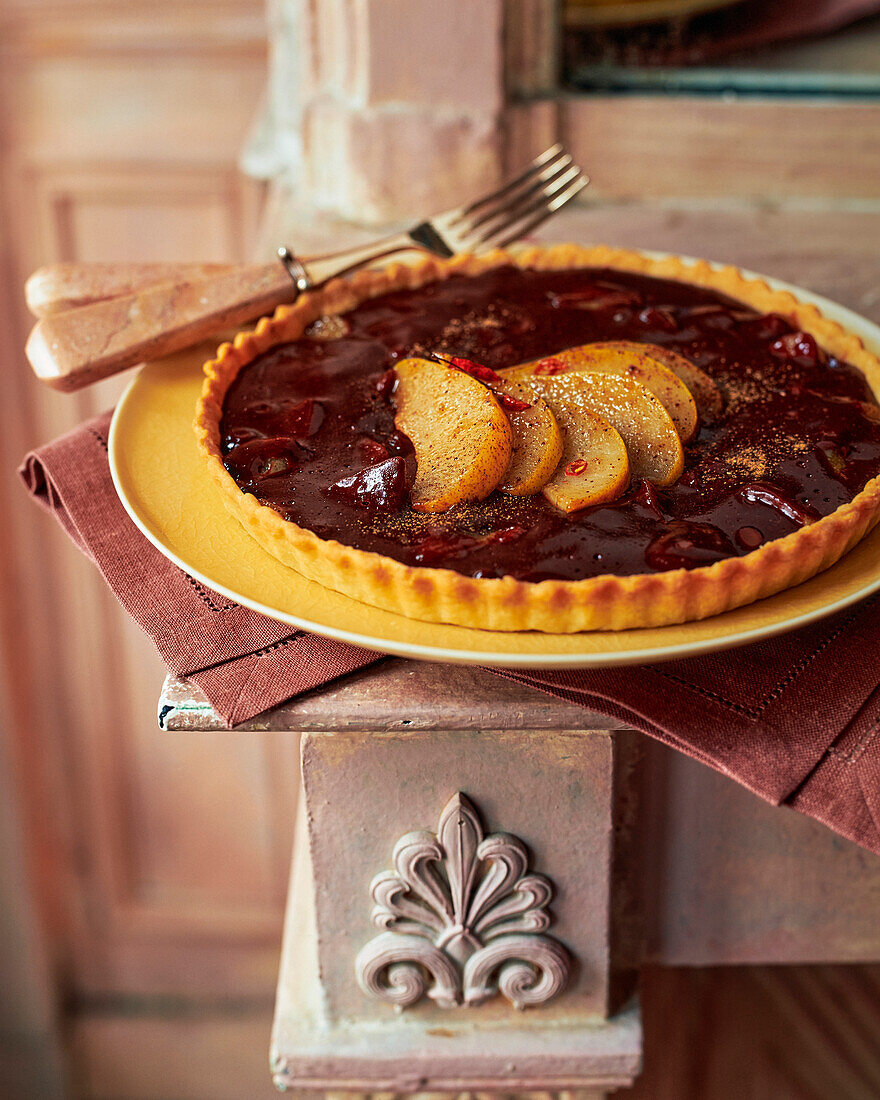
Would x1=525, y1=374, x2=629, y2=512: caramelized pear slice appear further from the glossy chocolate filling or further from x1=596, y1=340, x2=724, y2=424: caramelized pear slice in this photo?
x1=596, y1=340, x2=724, y2=424: caramelized pear slice

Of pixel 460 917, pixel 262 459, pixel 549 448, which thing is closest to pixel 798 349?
pixel 549 448

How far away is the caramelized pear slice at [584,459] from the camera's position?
1165 millimetres

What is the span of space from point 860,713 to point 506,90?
1.61 metres

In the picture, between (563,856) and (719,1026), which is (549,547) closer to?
(563,856)

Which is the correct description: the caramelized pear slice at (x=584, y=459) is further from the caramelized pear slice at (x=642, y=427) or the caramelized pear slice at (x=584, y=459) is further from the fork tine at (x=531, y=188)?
the fork tine at (x=531, y=188)

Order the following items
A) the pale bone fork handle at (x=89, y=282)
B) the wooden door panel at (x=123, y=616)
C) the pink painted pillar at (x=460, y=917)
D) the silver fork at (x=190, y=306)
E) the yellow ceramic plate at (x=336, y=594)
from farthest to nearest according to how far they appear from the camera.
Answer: the wooden door panel at (x=123, y=616) → the pale bone fork handle at (x=89, y=282) → the silver fork at (x=190, y=306) → the pink painted pillar at (x=460, y=917) → the yellow ceramic plate at (x=336, y=594)

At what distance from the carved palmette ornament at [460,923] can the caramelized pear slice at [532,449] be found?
359 millimetres

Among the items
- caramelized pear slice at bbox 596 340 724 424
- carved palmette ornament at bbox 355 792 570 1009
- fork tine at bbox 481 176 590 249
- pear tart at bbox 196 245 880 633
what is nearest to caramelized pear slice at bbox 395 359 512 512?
pear tart at bbox 196 245 880 633

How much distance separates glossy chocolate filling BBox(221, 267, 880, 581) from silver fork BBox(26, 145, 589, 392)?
85 millimetres

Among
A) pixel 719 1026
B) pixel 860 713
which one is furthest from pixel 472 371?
pixel 719 1026

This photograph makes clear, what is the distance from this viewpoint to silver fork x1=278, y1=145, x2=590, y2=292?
1.63m

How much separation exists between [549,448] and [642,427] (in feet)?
0.42

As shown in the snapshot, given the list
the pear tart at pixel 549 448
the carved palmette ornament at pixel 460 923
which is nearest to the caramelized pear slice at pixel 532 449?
the pear tart at pixel 549 448

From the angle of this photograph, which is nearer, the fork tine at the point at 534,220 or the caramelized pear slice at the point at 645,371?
the caramelized pear slice at the point at 645,371
